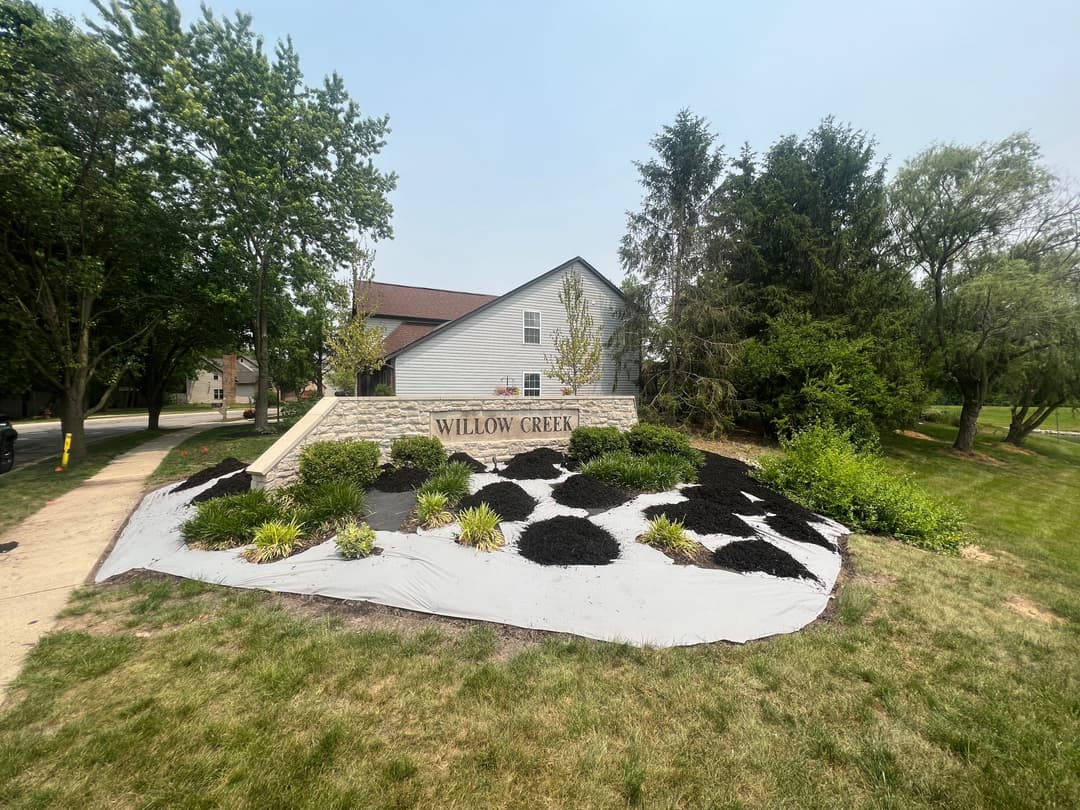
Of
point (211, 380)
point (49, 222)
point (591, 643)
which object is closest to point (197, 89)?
point (49, 222)

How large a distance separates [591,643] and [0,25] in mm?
17925

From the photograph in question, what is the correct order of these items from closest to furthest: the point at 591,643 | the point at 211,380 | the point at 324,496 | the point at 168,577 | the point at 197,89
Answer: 1. the point at 591,643
2. the point at 168,577
3. the point at 324,496
4. the point at 197,89
5. the point at 211,380

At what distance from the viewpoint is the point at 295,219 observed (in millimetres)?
14281

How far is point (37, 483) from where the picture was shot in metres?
8.30

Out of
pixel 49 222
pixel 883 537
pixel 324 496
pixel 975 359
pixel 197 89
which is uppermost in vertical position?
pixel 197 89

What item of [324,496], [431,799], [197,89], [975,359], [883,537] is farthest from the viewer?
[975,359]

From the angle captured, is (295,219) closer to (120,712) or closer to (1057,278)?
(120,712)

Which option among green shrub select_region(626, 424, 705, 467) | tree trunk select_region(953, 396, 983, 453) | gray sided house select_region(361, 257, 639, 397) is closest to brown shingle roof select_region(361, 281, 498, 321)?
gray sided house select_region(361, 257, 639, 397)

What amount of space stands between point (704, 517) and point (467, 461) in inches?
178

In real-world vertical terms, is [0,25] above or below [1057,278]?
above

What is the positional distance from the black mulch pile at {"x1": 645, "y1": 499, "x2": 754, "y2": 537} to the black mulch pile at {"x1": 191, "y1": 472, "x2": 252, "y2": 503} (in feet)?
21.6

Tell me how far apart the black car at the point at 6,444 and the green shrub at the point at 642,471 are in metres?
14.0

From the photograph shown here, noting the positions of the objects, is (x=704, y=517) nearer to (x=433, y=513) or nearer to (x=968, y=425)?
(x=433, y=513)

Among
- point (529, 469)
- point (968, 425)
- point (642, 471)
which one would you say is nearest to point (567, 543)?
point (642, 471)
